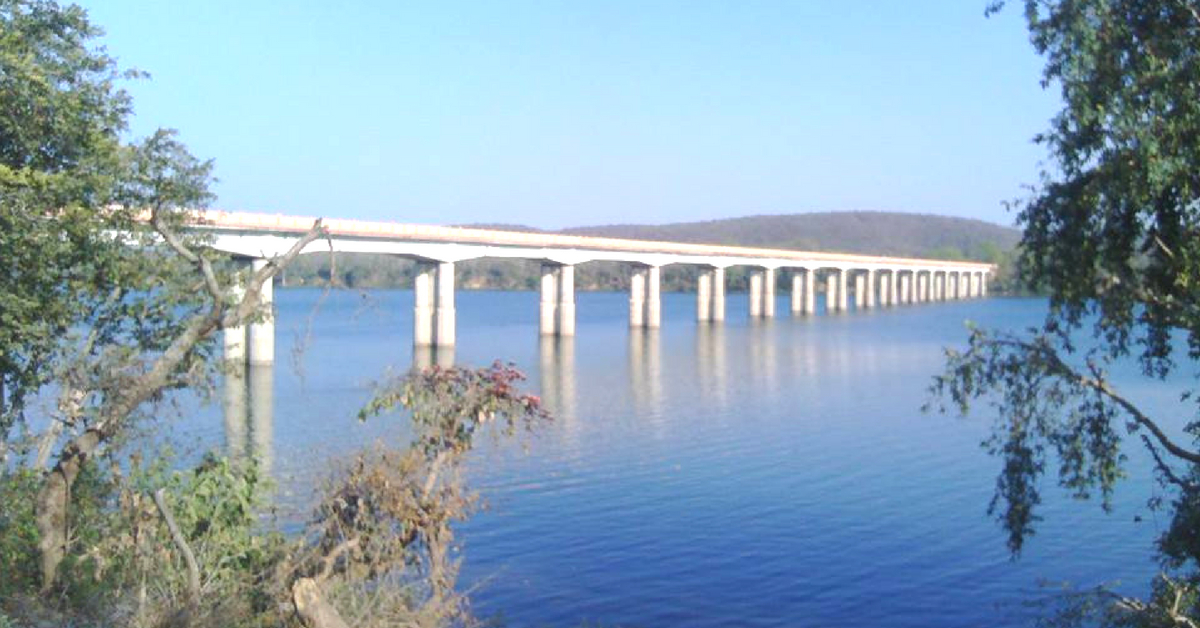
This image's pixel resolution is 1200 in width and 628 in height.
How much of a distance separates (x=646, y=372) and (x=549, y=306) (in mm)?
25829

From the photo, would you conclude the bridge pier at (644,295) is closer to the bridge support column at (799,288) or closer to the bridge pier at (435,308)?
the bridge pier at (435,308)

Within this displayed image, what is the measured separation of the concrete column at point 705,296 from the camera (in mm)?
101250

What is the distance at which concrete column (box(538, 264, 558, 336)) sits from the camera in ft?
253

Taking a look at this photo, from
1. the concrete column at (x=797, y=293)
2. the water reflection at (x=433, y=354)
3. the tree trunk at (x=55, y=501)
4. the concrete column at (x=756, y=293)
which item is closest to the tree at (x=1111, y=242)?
the tree trunk at (x=55, y=501)

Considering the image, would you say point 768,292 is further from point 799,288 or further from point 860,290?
point 860,290

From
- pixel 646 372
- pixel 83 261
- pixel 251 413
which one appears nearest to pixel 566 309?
pixel 646 372

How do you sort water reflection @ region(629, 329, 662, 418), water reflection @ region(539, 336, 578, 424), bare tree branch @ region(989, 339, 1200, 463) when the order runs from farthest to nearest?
1. water reflection @ region(629, 329, 662, 418)
2. water reflection @ region(539, 336, 578, 424)
3. bare tree branch @ region(989, 339, 1200, 463)

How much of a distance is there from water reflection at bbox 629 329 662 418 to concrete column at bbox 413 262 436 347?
10.3 meters

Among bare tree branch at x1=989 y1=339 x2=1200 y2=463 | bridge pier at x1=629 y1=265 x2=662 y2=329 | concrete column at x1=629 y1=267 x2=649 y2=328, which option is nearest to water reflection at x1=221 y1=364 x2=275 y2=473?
bare tree branch at x1=989 y1=339 x2=1200 y2=463

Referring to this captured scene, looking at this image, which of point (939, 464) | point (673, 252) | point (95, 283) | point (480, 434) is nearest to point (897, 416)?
point (939, 464)

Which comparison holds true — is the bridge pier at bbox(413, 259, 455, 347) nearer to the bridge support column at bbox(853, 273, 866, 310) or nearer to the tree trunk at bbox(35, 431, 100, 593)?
the tree trunk at bbox(35, 431, 100, 593)

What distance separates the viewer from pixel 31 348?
47.8ft

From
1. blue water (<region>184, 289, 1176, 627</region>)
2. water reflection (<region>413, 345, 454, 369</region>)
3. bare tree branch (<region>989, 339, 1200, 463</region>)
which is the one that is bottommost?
blue water (<region>184, 289, 1176, 627</region>)

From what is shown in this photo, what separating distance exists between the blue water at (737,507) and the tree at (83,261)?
5.40 feet
